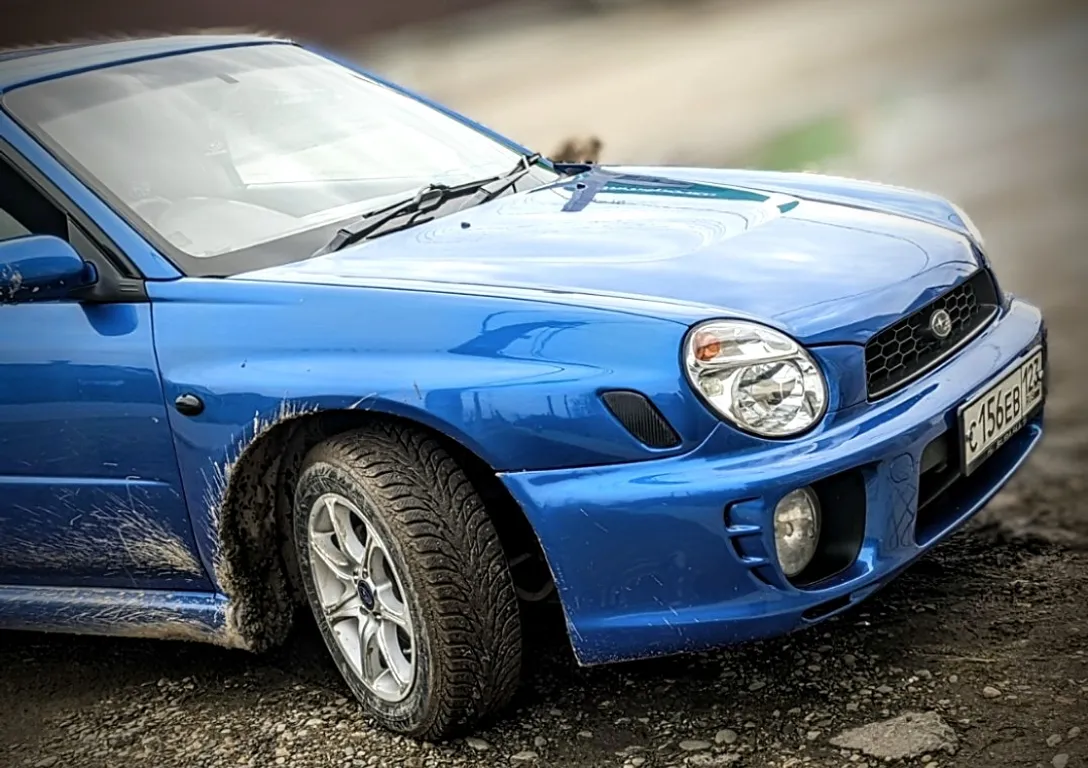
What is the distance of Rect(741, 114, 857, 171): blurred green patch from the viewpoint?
17.6 feet

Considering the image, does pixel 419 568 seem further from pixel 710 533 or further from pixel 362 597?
pixel 710 533

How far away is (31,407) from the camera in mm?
2816

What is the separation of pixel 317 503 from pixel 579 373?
27.1 inches

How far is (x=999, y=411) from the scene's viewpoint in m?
2.68

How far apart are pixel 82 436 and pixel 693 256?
4.39 feet

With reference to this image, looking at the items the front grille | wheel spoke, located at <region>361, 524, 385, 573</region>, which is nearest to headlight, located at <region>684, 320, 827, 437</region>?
the front grille

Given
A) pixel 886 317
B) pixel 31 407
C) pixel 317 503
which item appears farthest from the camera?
pixel 31 407

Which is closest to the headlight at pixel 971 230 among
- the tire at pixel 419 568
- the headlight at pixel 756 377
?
the headlight at pixel 756 377

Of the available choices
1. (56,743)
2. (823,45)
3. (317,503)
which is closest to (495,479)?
(317,503)

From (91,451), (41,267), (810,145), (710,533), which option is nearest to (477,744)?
(710,533)

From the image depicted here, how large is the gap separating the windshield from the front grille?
1.21m

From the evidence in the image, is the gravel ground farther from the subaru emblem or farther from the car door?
the subaru emblem

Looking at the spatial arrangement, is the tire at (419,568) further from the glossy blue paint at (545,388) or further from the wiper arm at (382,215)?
the wiper arm at (382,215)

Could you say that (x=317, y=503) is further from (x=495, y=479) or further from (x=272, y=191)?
(x=272, y=191)
